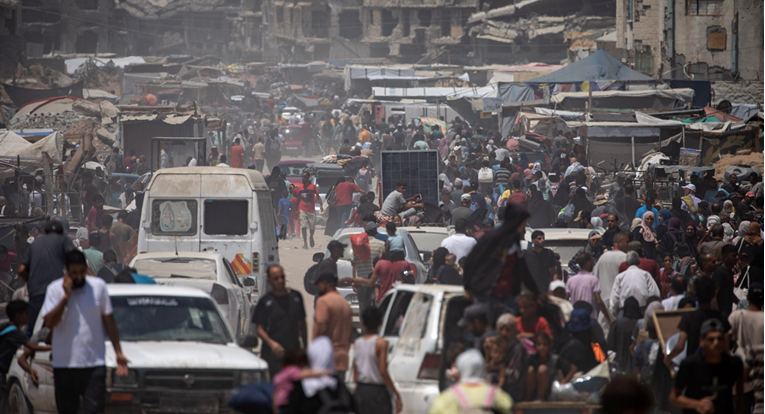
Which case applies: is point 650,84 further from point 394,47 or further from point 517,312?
point 394,47

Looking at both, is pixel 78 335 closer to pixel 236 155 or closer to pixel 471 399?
pixel 471 399

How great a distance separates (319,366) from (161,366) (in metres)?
2.15

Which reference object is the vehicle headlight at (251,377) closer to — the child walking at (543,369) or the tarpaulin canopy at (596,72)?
the child walking at (543,369)

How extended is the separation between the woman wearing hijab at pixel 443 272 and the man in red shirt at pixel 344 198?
24.9 ft

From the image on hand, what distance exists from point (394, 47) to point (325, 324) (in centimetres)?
7475

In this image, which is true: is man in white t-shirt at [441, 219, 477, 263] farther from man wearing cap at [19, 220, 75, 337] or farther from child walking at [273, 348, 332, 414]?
child walking at [273, 348, 332, 414]

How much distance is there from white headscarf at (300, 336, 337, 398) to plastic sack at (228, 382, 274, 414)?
0.21 meters

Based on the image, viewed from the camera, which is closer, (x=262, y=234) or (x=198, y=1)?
(x=262, y=234)

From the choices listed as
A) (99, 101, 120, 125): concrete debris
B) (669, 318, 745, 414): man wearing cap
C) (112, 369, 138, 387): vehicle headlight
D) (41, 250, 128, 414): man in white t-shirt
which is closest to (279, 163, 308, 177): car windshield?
(99, 101, 120, 125): concrete debris

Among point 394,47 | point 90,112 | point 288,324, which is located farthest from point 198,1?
point 288,324

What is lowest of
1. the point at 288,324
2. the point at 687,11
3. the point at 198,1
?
the point at 288,324

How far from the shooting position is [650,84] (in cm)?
2591

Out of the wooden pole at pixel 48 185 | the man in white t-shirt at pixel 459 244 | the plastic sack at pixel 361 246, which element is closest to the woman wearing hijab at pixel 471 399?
the plastic sack at pixel 361 246

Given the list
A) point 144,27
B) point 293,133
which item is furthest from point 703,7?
point 144,27
